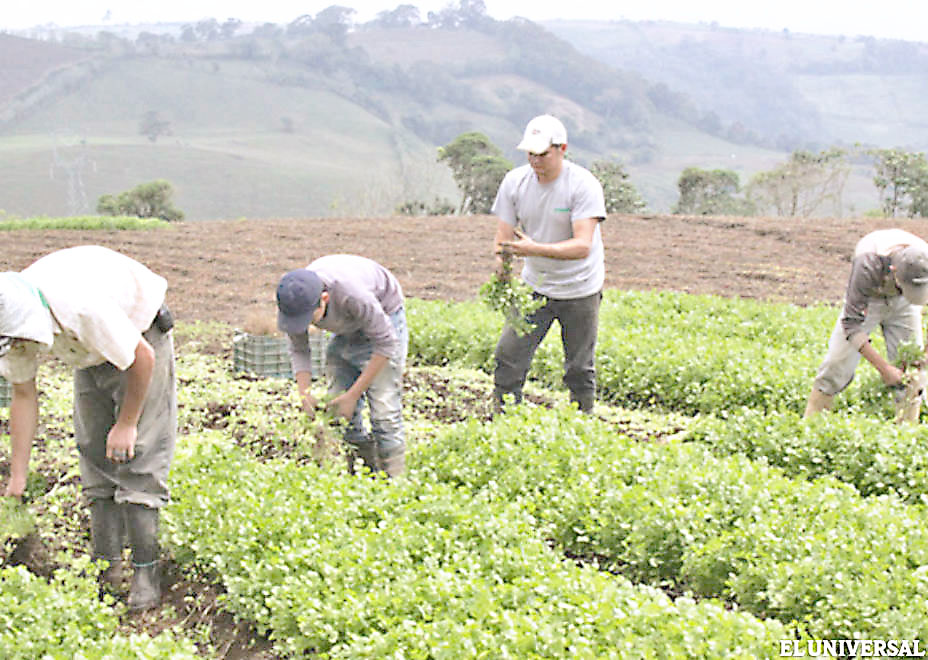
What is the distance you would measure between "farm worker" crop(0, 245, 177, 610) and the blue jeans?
115 cm

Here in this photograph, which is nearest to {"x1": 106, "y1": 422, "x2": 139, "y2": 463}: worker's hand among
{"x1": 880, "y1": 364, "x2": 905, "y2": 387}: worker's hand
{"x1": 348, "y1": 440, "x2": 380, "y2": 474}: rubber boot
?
{"x1": 348, "y1": 440, "x2": 380, "y2": 474}: rubber boot

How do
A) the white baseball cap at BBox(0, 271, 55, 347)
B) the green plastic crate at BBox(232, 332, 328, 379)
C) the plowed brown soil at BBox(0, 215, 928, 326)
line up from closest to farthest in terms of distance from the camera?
the white baseball cap at BBox(0, 271, 55, 347) → the green plastic crate at BBox(232, 332, 328, 379) → the plowed brown soil at BBox(0, 215, 928, 326)

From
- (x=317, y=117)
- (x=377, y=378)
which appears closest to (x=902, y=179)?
(x=377, y=378)

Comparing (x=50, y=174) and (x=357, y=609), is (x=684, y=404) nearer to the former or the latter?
(x=357, y=609)

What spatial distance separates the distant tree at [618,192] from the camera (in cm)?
3012

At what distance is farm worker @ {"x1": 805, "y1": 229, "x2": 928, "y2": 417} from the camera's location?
558 cm

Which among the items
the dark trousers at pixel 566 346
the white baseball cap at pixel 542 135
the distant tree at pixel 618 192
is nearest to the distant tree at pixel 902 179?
the distant tree at pixel 618 192

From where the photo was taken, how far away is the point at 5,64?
71500 millimetres

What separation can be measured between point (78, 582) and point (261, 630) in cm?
77

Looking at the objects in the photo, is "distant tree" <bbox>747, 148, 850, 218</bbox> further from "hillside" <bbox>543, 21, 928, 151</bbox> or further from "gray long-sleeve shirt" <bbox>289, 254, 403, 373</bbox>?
"hillside" <bbox>543, 21, 928, 151</bbox>

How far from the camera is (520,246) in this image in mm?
5762

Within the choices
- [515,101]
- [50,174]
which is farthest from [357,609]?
[515,101]

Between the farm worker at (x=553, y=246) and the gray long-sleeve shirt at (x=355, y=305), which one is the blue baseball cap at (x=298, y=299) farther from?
the farm worker at (x=553, y=246)

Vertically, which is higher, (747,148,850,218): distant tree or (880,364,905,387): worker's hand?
(880,364,905,387): worker's hand
